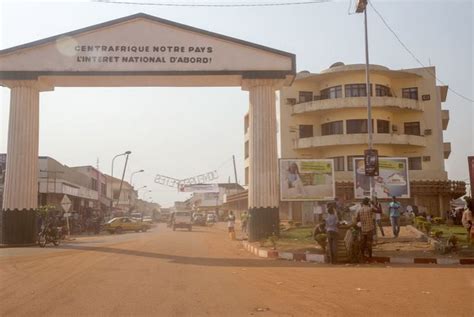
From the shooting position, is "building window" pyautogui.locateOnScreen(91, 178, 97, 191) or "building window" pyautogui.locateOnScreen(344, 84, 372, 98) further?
"building window" pyautogui.locateOnScreen(91, 178, 97, 191)

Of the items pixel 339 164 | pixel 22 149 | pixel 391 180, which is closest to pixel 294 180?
pixel 391 180

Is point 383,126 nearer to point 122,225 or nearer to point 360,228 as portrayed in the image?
point 122,225

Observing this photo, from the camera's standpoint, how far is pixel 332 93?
139 ft

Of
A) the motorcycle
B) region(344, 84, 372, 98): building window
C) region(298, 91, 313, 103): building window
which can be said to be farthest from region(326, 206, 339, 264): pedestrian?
region(298, 91, 313, 103): building window

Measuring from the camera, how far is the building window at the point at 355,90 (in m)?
41.0

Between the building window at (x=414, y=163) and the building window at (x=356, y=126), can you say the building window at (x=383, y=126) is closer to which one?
the building window at (x=356, y=126)

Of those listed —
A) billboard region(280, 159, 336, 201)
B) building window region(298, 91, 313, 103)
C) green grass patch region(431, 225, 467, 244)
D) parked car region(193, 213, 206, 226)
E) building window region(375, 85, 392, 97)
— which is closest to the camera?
green grass patch region(431, 225, 467, 244)

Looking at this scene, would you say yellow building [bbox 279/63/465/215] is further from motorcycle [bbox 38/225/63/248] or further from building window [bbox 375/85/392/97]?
motorcycle [bbox 38/225/63/248]

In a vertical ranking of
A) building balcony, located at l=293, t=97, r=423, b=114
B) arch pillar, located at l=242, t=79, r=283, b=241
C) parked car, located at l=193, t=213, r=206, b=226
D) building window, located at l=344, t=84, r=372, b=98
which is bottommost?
parked car, located at l=193, t=213, r=206, b=226

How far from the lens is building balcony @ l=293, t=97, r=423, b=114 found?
132 feet

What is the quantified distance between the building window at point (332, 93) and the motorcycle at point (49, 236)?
2745cm

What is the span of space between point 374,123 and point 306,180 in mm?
11645

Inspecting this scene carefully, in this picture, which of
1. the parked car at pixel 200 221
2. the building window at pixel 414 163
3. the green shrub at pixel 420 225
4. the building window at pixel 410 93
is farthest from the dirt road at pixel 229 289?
the parked car at pixel 200 221

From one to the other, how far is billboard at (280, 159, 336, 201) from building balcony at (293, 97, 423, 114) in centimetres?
858
